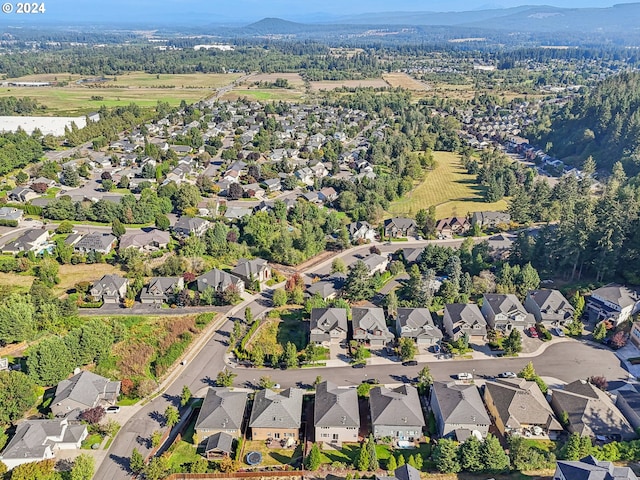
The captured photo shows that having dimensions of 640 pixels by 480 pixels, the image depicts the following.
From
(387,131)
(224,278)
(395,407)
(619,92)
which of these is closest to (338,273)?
(224,278)

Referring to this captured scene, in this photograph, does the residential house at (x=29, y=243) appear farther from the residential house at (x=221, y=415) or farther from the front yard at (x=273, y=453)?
the front yard at (x=273, y=453)

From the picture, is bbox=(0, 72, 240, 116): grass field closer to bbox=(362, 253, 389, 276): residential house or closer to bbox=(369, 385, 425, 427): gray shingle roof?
bbox=(362, 253, 389, 276): residential house

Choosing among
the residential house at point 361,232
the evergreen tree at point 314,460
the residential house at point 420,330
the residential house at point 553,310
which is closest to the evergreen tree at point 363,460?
the evergreen tree at point 314,460

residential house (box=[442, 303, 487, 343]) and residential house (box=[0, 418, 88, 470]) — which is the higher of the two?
residential house (box=[442, 303, 487, 343])

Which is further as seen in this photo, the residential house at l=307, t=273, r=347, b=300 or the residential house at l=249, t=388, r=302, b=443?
the residential house at l=307, t=273, r=347, b=300

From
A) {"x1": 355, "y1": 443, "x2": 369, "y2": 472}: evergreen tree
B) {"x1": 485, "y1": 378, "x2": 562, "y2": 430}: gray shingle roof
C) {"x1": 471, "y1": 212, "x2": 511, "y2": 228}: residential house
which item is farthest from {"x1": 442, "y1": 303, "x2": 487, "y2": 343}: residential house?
{"x1": 471, "y1": 212, "x2": 511, "y2": 228}: residential house

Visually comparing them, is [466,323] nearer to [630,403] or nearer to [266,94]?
[630,403]

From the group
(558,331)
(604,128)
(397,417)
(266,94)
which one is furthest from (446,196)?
(266,94)
